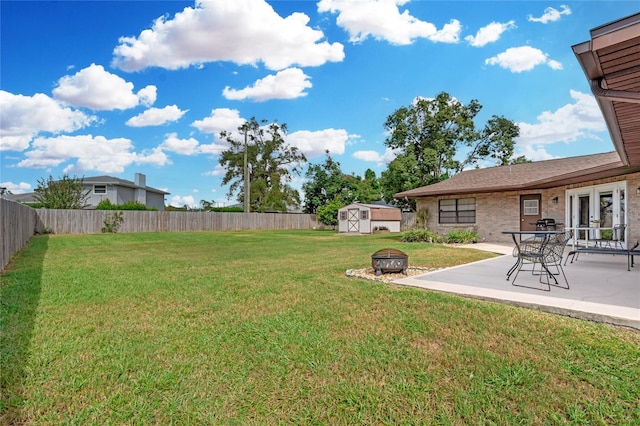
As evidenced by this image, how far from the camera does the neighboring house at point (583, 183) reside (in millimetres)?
3408

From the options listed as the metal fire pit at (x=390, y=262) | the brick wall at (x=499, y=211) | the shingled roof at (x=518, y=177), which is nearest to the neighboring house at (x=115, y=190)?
the shingled roof at (x=518, y=177)

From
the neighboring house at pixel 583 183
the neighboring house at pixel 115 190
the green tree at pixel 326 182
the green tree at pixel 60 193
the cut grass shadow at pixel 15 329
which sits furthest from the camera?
the green tree at pixel 326 182

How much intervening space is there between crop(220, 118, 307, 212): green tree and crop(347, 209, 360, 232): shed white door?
1407 cm

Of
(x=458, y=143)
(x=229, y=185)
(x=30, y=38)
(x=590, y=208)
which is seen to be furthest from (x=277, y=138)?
(x=590, y=208)

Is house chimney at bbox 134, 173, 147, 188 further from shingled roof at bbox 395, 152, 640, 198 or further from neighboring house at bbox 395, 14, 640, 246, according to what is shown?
neighboring house at bbox 395, 14, 640, 246

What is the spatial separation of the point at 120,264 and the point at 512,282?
8698 mm

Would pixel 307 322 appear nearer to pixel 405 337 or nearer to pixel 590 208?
pixel 405 337

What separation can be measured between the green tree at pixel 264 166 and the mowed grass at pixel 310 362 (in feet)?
114

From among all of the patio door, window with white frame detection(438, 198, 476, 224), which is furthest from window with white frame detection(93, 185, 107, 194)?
the patio door

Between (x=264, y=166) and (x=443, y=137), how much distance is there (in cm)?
1972

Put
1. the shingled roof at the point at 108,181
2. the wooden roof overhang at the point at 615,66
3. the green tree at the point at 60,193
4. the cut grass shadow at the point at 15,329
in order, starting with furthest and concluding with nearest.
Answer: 1. the shingled roof at the point at 108,181
2. the green tree at the point at 60,193
3. the wooden roof overhang at the point at 615,66
4. the cut grass shadow at the point at 15,329

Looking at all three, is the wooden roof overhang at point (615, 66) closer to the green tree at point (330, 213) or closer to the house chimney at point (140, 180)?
the green tree at point (330, 213)

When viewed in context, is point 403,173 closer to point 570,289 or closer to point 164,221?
point 164,221

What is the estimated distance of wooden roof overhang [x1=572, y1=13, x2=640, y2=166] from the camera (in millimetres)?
3041
